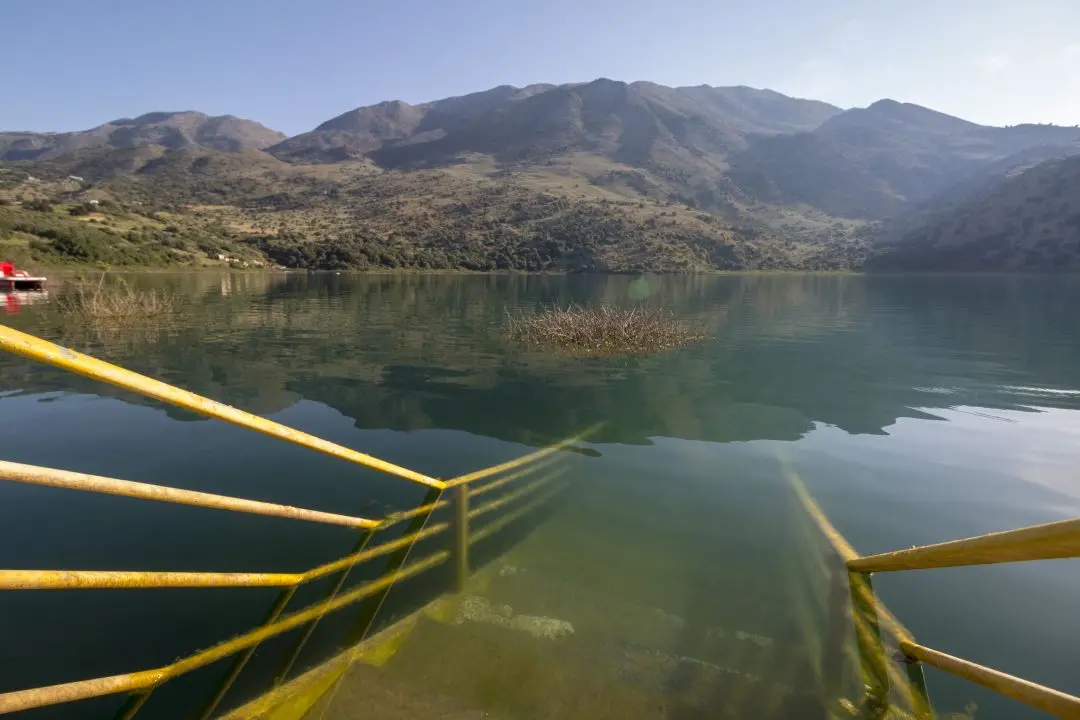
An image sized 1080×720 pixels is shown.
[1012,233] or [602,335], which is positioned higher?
[1012,233]

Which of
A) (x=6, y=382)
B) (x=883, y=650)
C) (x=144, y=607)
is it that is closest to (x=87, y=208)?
(x=6, y=382)

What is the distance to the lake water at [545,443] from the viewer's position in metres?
6.75

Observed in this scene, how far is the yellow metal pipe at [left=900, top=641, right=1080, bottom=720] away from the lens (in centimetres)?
334

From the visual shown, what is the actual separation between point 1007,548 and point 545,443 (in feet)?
36.6

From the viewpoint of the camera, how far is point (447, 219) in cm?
16512

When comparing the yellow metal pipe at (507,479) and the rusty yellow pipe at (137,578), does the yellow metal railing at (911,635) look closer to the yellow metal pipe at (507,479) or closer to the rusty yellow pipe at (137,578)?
the rusty yellow pipe at (137,578)

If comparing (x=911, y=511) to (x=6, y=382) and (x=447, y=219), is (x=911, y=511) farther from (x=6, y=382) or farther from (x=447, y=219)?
(x=447, y=219)

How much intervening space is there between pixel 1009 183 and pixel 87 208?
9201 inches

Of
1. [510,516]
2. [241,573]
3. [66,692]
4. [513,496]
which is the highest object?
[66,692]

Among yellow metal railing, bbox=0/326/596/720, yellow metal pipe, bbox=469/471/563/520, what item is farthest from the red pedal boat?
yellow metal pipe, bbox=469/471/563/520

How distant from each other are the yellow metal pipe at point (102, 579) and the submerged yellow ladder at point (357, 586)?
0.03 feet

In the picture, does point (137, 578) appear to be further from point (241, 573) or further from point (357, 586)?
point (357, 586)

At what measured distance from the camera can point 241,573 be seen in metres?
5.45

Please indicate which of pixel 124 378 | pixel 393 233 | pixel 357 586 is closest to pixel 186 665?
pixel 357 586
